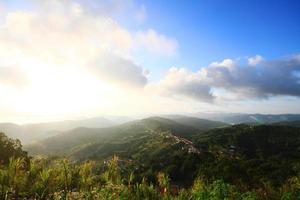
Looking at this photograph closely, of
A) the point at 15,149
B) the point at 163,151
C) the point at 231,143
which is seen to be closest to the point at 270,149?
the point at 231,143

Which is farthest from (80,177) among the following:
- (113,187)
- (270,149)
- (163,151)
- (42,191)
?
(270,149)

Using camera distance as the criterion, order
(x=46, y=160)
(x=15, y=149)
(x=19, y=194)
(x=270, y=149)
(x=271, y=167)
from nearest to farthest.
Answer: (x=19, y=194), (x=46, y=160), (x=15, y=149), (x=271, y=167), (x=270, y=149)

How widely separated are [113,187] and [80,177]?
2349 millimetres

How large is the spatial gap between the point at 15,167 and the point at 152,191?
4706 mm

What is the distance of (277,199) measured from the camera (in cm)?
1147

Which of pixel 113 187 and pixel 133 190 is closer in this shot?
pixel 113 187

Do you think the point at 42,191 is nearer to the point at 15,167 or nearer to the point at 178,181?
the point at 15,167

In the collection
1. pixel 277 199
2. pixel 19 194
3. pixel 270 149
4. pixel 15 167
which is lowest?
pixel 270 149

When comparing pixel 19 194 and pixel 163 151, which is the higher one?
pixel 19 194

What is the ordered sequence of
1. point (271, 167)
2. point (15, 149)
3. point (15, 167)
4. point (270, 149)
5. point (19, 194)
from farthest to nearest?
point (270, 149)
point (271, 167)
point (15, 149)
point (15, 167)
point (19, 194)

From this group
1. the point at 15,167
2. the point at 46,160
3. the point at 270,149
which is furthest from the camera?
the point at 270,149

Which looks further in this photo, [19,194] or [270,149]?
[270,149]

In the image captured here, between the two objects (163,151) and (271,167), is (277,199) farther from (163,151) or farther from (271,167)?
(163,151)

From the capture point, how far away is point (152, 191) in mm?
10875
